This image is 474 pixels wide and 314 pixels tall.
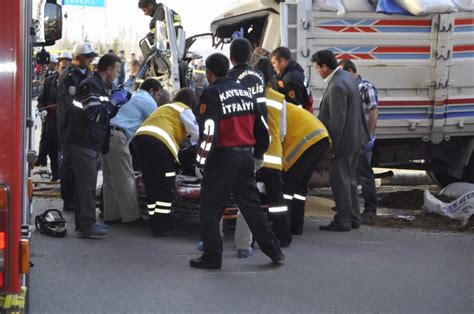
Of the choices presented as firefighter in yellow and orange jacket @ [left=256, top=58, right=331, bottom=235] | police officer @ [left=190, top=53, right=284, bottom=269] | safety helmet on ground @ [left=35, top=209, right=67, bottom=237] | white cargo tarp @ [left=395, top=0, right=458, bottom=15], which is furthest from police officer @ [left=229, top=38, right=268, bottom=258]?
white cargo tarp @ [left=395, top=0, right=458, bottom=15]

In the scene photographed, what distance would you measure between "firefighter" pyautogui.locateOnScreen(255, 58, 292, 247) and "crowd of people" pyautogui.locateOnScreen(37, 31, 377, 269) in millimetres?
10

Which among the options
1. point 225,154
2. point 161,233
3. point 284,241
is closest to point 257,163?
point 225,154

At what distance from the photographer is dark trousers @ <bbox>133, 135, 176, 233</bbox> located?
793cm

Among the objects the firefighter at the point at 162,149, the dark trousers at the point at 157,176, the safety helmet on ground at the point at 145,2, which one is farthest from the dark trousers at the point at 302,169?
the safety helmet on ground at the point at 145,2

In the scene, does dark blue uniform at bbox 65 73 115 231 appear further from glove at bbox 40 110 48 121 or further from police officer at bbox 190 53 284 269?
glove at bbox 40 110 48 121

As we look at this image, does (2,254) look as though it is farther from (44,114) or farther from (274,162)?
(44,114)

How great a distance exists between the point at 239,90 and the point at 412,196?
5014 millimetres

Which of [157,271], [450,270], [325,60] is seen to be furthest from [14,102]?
[325,60]

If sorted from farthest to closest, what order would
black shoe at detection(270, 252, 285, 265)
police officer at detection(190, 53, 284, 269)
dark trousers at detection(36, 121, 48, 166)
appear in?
dark trousers at detection(36, 121, 48, 166) → black shoe at detection(270, 252, 285, 265) → police officer at detection(190, 53, 284, 269)

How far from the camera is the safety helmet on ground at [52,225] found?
7.90m

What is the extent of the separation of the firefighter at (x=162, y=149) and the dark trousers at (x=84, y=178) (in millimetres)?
547

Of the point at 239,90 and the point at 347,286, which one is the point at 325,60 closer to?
the point at 239,90

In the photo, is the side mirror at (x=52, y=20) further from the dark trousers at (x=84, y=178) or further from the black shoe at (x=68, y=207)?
the black shoe at (x=68, y=207)

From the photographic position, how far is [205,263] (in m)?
6.78
